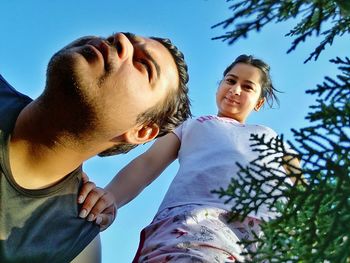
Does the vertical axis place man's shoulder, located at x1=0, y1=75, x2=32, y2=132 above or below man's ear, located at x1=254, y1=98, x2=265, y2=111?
below

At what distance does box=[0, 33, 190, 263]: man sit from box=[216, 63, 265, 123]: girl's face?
5.00 feet

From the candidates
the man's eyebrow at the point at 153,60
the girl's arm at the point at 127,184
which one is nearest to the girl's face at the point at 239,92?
the girl's arm at the point at 127,184

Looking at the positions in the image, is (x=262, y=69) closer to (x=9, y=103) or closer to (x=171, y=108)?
(x=171, y=108)

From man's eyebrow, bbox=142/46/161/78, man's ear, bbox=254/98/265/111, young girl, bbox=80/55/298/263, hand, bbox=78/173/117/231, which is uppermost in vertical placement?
man's eyebrow, bbox=142/46/161/78

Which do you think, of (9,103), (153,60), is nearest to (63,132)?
(9,103)

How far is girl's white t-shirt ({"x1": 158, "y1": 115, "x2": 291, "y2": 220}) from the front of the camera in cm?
358

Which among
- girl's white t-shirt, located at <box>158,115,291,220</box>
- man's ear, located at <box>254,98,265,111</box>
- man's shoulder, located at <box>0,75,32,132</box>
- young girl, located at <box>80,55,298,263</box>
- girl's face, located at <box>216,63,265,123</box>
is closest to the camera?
young girl, located at <box>80,55,298,263</box>

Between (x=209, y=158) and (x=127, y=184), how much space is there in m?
0.73

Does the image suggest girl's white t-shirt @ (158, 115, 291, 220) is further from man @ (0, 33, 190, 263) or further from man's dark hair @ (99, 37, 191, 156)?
man @ (0, 33, 190, 263)

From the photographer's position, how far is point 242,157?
3.90m

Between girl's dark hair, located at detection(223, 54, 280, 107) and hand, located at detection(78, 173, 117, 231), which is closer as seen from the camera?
hand, located at detection(78, 173, 117, 231)

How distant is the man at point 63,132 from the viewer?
3080mm

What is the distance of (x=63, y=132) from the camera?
3328mm

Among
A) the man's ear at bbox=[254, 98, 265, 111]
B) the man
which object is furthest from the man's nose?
the man's ear at bbox=[254, 98, 265, 111]
